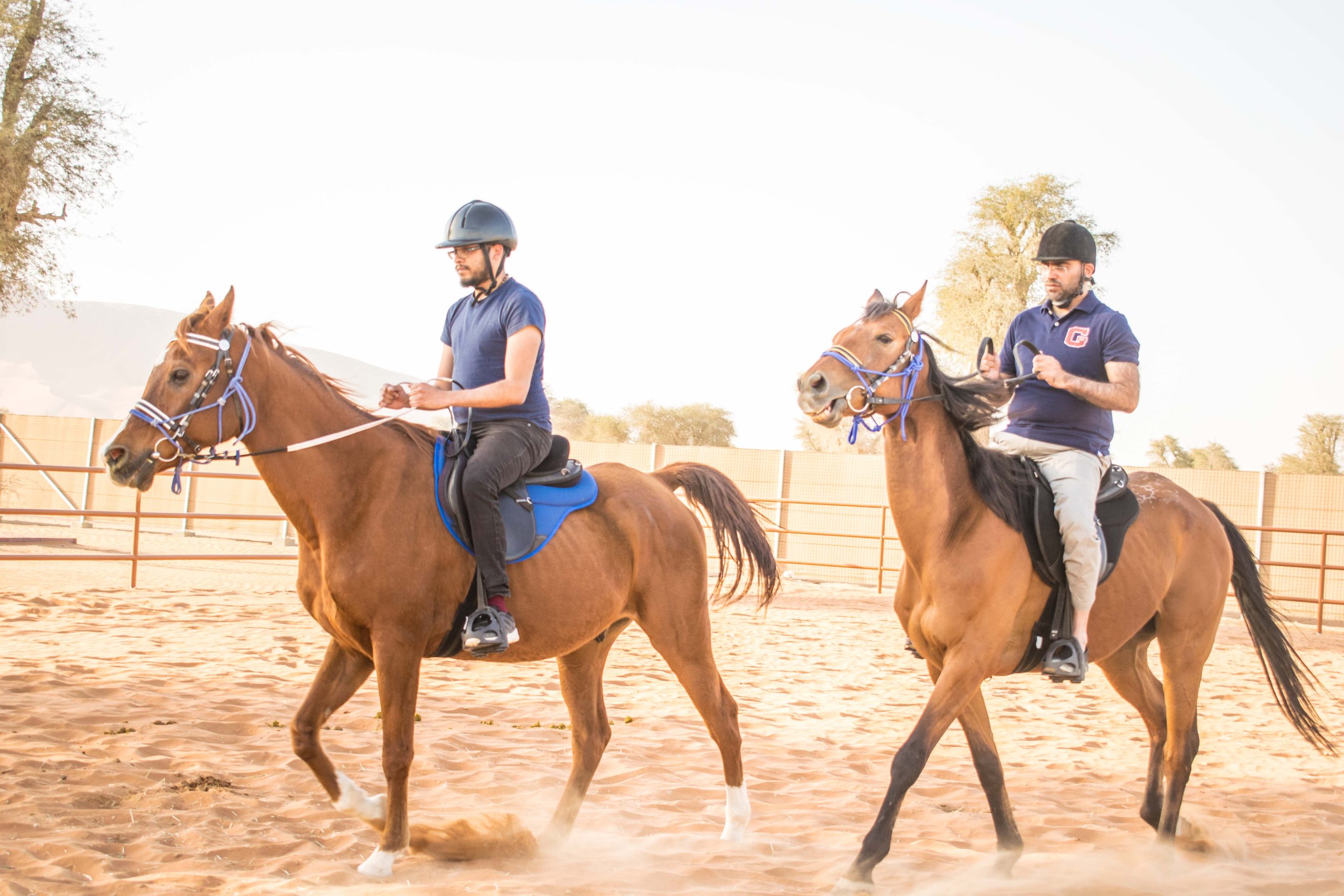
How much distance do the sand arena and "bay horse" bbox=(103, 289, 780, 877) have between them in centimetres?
39

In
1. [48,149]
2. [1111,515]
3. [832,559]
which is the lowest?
[832,559]

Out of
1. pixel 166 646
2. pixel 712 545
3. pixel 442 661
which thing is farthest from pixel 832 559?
pixel 166 646

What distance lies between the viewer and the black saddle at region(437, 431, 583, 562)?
379 centimetres

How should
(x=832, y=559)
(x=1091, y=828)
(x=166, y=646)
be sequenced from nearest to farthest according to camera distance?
1. (x=1091, y=828)
2. (x=166, y=646)
3. (x=832, y=559)

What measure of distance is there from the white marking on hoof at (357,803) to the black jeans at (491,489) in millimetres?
884

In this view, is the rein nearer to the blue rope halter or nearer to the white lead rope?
the white lead rope

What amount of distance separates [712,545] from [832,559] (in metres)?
2.33

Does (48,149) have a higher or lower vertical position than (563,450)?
higher

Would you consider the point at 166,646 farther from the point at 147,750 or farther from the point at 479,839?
the point at 479,839

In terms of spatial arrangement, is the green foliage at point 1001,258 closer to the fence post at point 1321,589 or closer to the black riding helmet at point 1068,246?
the fence post at point 1321,589

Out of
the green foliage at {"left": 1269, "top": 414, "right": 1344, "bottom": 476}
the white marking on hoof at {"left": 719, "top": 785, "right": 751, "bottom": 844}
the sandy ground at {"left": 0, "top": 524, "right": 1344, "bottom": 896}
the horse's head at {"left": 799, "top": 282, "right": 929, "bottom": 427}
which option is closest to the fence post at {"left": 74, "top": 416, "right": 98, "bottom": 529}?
the sandy ground at {"left": 0, "top": 524, "right": 1344, "bottom": 896}

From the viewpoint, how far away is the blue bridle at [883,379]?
11.5 ft

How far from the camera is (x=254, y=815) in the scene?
4.09 meters

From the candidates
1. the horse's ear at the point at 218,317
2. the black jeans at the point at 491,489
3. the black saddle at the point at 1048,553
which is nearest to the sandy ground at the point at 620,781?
the black saddle at the point at 1048,553
